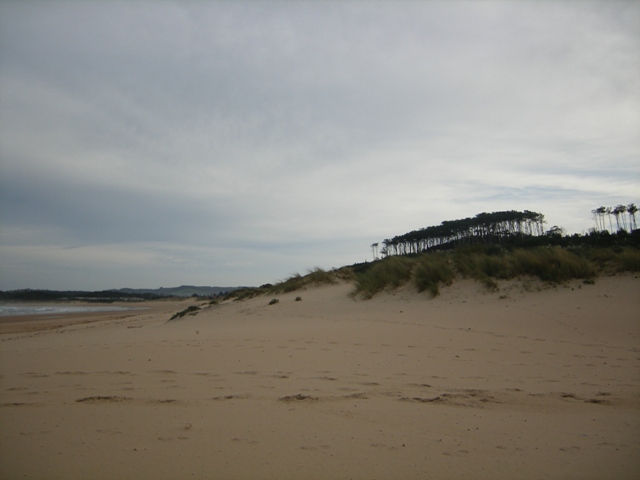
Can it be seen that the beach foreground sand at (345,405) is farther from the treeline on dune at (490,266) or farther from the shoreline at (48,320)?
the shoreline at (48,320)

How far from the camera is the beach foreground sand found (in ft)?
9.41

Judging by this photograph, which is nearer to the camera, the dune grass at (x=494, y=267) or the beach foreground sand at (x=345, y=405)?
the beach foreground sand at (x=345, y=405)

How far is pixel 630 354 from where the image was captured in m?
5.71

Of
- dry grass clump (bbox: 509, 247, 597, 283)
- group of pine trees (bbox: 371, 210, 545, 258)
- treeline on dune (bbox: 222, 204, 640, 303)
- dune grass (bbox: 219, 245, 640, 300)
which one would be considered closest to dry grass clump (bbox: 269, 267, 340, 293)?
treeline on dune (bbox: 222, 204, 640, 303)

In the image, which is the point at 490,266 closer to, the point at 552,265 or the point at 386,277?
the point at 552,265

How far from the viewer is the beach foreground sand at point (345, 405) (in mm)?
2869

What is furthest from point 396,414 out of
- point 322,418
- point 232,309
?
point 232,309

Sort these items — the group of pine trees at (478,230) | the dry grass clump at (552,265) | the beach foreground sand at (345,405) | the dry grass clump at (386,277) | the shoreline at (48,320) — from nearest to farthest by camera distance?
1. the beach foreground sand at (345,405)
2. the dry grass clump at (552,265)
3. the dry grass clump at (386,277)
4. the shoreline at (48,320)
5. the group of pine trees at (478,230)

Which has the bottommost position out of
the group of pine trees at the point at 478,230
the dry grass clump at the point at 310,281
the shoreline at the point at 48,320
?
the shoreline at the point at 48,320

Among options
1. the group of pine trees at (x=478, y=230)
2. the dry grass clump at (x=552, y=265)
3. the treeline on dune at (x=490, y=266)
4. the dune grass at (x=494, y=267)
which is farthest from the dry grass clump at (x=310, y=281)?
the group of pine trees at (x=478, y=230)

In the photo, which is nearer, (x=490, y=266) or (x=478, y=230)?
(x=490, y=266)

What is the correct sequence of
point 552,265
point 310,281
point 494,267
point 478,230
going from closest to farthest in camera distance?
1. point 552,265
2. point 494,267
3. point 310,281
4. point 478,230

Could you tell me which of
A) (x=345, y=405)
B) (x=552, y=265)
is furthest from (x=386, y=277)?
(x=345, y=405)

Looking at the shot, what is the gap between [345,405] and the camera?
3953 mm
